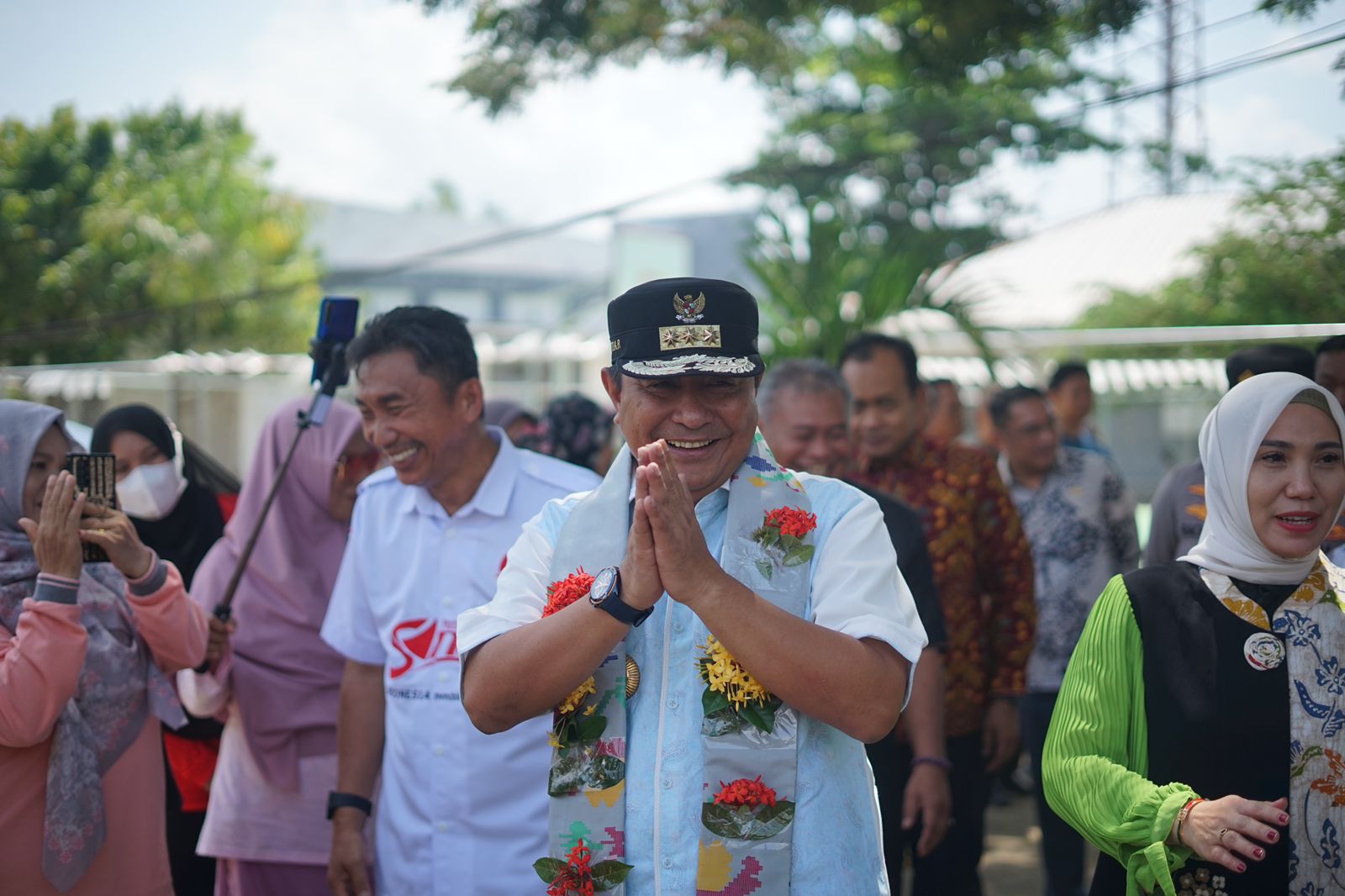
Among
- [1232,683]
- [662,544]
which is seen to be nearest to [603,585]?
[662,544]

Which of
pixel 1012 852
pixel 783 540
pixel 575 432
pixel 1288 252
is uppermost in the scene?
pixel 1288 252

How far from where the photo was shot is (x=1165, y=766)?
2389 mm

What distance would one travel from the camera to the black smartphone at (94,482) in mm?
2986

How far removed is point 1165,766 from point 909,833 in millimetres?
1605

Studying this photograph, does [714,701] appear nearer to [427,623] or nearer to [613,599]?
[613,599]

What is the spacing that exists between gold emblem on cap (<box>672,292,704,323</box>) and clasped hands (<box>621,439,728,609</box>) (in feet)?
0.90

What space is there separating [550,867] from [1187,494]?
3.01 m

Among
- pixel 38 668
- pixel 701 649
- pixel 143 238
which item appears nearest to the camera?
pixel 701 649

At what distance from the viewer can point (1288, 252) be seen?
5.95m

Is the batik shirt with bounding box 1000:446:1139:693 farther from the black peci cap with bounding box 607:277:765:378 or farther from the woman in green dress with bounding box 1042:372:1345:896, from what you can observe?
the black peci cap with bounding box 607:277:765:378

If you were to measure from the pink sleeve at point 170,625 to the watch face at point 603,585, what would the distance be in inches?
70.0

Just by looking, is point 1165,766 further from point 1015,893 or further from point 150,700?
point 1015,893

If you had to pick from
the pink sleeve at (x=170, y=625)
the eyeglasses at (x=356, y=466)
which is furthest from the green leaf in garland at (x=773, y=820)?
the eyeglasses at (x=356, y=466)

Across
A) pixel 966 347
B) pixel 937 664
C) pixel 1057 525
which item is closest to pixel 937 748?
pixel 937 664
